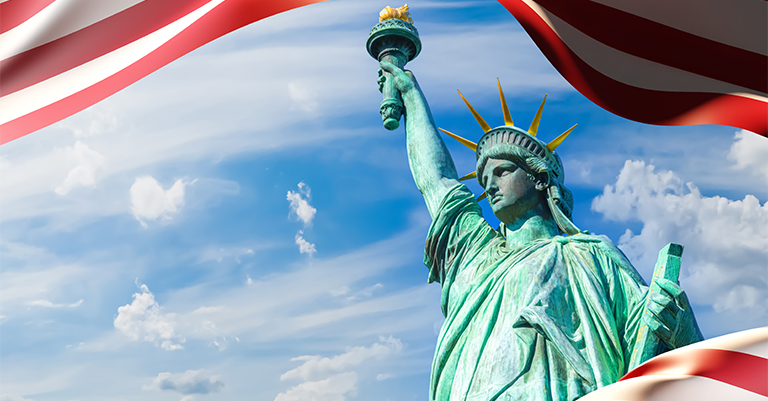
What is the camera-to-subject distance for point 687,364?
10.4 ft

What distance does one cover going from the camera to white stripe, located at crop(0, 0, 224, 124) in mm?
5062

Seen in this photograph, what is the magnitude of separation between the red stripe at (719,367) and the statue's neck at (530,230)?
13.0 feet

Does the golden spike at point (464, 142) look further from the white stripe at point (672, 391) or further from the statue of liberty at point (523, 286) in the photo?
the white stripe at point (672, 391)

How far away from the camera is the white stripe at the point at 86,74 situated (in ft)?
16.6

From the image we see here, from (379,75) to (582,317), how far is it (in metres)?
4.13

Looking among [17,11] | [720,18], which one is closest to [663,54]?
[720,18]

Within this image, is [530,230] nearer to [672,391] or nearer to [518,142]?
[518,142]

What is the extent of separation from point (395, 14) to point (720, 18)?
5168 millimetres

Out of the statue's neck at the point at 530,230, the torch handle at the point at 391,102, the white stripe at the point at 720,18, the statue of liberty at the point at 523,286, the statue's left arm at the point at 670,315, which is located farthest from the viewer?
the torch handle at the point at 391,102

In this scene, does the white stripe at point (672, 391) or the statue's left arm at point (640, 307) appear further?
the statue's left arm at point (640, 307)

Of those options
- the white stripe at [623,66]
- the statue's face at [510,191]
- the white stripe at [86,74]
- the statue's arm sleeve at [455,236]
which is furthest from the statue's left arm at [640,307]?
the white stripe at [86,74]

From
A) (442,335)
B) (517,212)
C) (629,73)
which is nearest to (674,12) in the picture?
(629,73)

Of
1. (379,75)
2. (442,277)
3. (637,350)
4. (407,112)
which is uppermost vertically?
(379,75)

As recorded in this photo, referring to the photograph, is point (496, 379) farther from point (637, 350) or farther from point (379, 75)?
point (379, 75)
